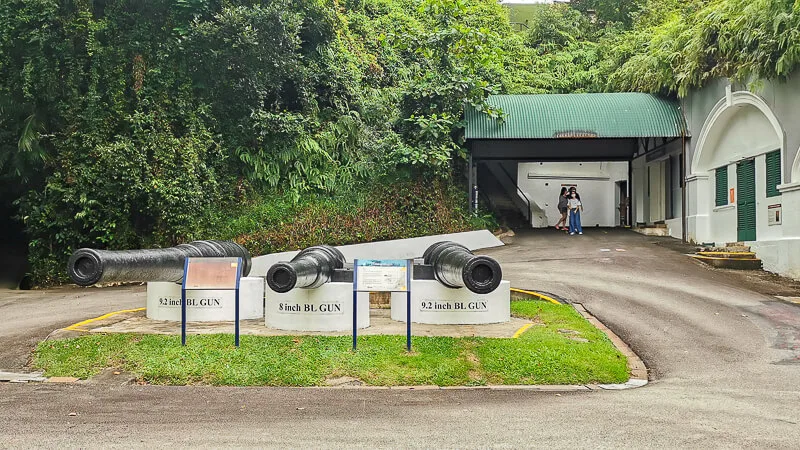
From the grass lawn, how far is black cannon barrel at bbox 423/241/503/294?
74 centimetres

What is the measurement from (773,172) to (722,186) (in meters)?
2.69

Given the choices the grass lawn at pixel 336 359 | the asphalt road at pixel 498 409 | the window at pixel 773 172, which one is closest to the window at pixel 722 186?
the window at pixel 773 172

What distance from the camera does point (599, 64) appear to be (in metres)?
28.0

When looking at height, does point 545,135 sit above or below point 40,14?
below

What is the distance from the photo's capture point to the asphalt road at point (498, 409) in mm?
5289

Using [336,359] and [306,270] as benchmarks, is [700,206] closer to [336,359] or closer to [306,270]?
[306,270]

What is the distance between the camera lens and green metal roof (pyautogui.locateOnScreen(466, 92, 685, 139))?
1989 cm

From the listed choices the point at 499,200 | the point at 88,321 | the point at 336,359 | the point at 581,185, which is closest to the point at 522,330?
the point at 336,359

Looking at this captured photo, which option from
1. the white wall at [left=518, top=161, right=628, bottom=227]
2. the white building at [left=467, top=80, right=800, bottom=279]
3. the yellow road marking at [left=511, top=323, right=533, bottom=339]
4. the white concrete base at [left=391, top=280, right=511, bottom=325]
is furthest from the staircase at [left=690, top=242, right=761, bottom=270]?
the white wall at [left=518, top=161, right=628, bottom=227]

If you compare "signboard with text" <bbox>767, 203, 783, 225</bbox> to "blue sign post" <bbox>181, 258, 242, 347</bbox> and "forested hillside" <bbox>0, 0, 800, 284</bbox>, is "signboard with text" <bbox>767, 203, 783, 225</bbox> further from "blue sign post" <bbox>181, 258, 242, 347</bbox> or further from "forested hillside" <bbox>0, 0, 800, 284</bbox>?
"blue sign post" <bbox>181, 258, 242, 347</bbox>

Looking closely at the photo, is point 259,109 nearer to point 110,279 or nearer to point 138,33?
point 138,33

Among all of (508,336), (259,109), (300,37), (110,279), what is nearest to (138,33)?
(259,109)

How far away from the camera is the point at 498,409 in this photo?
6.39 meters

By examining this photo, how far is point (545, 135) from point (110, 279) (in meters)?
14.3
